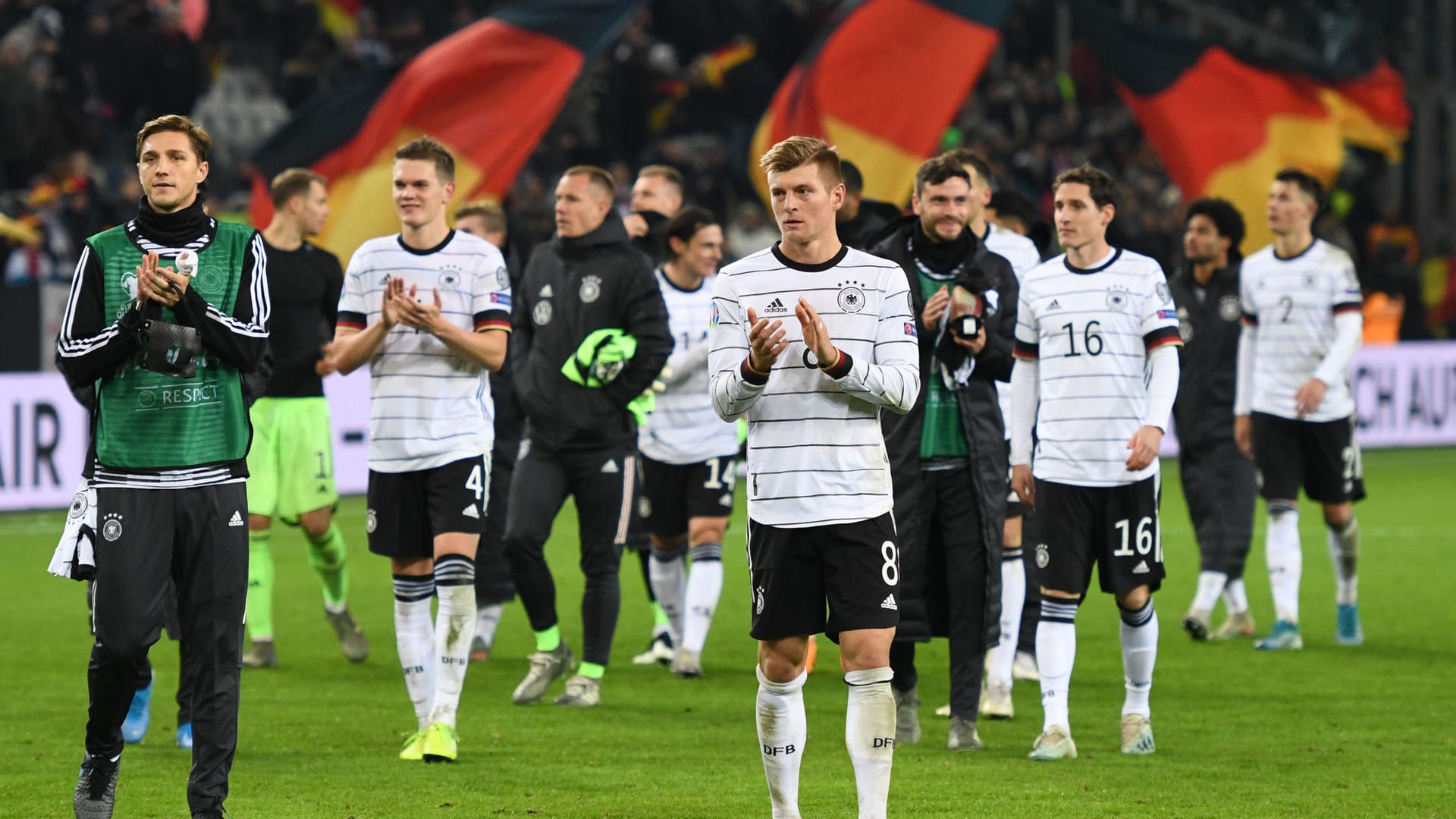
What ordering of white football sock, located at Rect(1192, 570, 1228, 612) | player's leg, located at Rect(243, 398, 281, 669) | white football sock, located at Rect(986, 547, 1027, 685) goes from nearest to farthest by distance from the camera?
white football sock, located at Rect(986, 547, 1027, 685)
player's leg, located at Rect(243, 398, 281, 669)
white football sock, located at Rect(1192, 570, 1228, 612)

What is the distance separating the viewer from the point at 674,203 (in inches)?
399

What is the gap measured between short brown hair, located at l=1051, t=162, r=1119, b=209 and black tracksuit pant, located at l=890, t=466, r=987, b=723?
1.21 meters

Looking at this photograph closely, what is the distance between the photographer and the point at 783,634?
5.63m

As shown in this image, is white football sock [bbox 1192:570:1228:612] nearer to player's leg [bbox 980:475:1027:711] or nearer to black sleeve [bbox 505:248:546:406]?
player's leg [bbox 980:475:1027:711]

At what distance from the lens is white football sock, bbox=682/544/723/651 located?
9.49 meters

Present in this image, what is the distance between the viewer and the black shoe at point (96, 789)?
5.80 metres

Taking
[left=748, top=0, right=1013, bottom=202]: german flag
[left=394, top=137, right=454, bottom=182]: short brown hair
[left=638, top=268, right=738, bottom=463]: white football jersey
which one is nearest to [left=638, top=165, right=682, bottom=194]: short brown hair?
[left=638, top=268, right=738, bottom=463]: white football jersey

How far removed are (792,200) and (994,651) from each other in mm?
3391

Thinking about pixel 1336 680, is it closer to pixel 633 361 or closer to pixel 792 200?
pixel 633 361

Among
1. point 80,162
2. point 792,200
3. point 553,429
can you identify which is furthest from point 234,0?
point 792,200

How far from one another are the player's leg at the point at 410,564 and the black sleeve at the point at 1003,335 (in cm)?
233

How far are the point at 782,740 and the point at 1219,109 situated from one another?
16.8m

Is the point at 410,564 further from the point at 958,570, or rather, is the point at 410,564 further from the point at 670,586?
the point at 670,586

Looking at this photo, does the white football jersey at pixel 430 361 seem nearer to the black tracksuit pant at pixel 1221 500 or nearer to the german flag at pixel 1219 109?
the black tracksuit pant at pixel 1221 500
